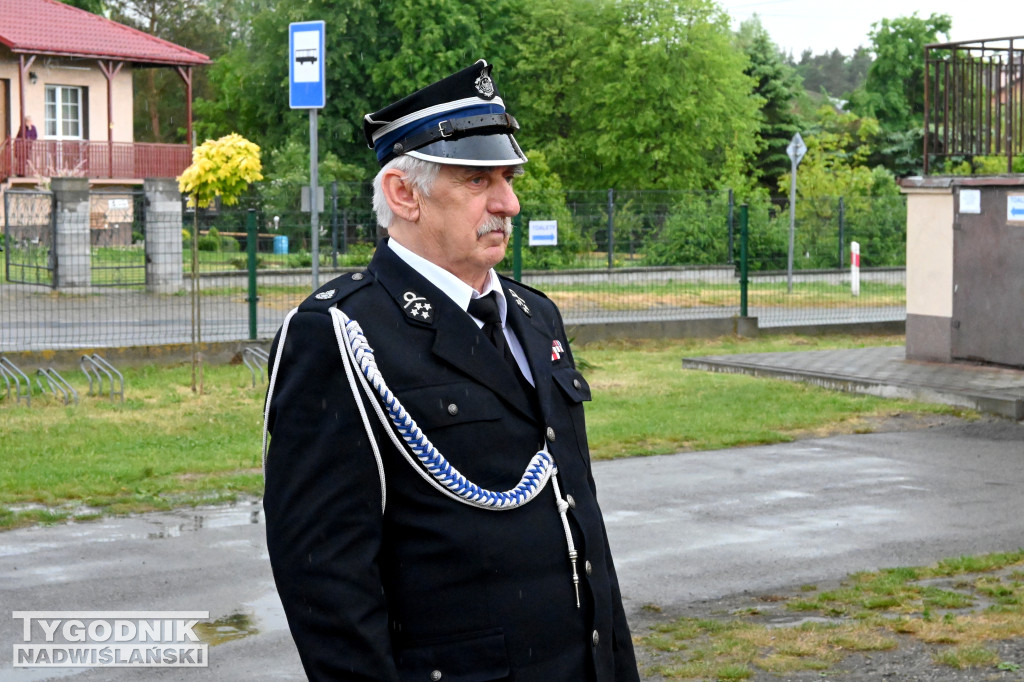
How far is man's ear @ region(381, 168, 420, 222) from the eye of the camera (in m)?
2.90

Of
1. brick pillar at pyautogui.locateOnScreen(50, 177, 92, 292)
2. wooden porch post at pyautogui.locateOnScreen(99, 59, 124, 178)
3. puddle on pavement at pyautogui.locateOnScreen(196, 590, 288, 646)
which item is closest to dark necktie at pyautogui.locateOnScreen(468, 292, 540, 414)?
puddle on pavement at pyautogui.locateOnScreen(196, 590, 288, 646)

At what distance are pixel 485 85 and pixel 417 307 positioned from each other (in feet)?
1.81

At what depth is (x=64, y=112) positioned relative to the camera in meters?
41.1

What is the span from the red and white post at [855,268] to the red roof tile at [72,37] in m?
23.5

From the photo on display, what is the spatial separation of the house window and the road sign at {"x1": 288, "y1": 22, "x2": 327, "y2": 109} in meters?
30.2

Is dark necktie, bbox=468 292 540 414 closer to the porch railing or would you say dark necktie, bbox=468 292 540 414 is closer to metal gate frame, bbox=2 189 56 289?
metal gate frame, bbox=2 189 56 289

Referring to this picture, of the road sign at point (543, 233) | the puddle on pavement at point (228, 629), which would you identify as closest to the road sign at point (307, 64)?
the puddle on pavement at point (228, 629)

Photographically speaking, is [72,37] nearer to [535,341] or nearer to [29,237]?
[29,237]

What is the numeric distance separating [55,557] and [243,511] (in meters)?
1.47

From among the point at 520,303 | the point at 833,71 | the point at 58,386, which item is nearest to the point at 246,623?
the point at 520,303

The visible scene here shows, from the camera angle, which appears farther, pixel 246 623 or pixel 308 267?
pixel 308 267

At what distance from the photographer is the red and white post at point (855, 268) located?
25.8 meters

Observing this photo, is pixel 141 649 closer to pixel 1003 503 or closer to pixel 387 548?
pixel 387 548

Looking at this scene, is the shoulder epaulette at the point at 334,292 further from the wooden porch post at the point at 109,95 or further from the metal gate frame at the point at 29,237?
the wooden porch post at the point at 109,95
